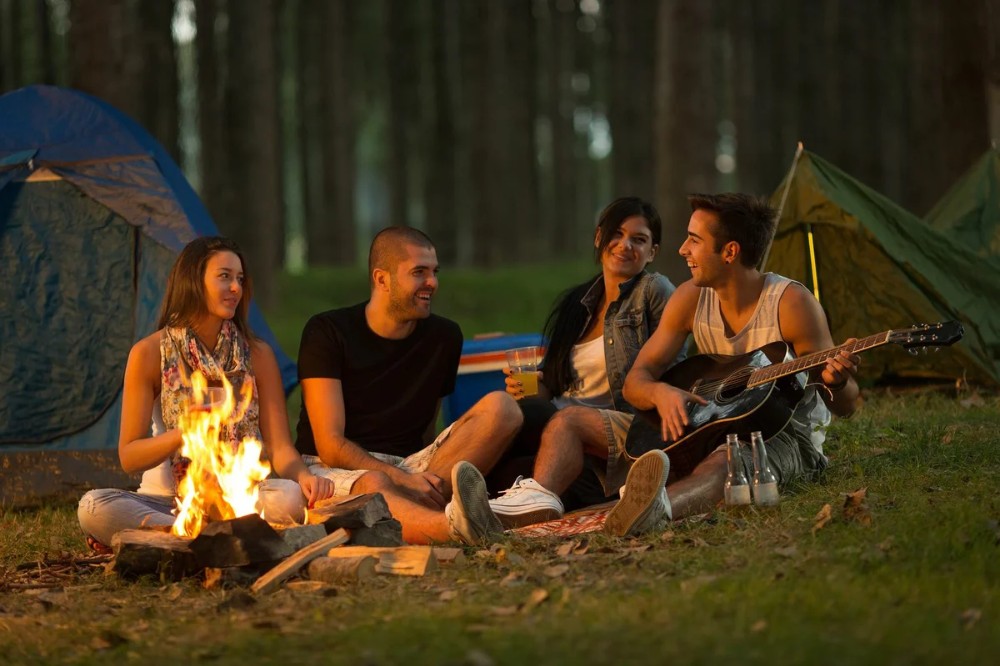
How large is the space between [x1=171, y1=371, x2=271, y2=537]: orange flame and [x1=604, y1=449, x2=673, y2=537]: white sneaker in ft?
4.93

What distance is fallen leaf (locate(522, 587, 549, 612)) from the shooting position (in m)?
4.62

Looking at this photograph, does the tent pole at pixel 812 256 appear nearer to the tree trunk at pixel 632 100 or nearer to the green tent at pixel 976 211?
the green tent at pixel 976 211

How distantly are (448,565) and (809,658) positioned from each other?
75.0 inches

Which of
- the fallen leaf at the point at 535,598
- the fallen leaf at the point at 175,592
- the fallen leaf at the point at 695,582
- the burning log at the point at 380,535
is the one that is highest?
the burning log at the point at 380,535

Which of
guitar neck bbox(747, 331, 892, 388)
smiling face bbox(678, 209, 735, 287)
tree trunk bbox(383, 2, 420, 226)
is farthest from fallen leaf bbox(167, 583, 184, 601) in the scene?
tree trunk bbox(383, 2, 420, 226)

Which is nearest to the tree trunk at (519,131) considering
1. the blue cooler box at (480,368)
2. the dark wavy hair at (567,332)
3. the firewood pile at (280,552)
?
the blue cooler box at (480,368)

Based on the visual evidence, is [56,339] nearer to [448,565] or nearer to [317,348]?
[317,348]

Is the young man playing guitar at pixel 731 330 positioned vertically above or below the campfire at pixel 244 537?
above

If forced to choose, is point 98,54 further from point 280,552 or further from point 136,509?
point 280,552

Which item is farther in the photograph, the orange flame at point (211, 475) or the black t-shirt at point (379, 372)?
the black t-shirt at point (379, 372)

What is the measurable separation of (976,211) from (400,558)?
21.2 ft

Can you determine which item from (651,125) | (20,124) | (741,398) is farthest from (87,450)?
(651,125)

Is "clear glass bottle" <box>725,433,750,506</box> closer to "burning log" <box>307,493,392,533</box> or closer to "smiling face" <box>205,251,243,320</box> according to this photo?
"burning log" <box>307,493,392,533</box>

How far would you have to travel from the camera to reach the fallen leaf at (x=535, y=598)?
4625 mm
